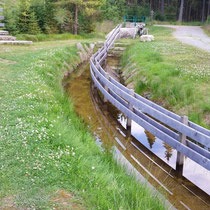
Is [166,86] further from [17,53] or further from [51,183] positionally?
[17,53]

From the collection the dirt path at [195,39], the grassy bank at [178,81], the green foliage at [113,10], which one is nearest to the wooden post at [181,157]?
the grassy bank at [178,81]

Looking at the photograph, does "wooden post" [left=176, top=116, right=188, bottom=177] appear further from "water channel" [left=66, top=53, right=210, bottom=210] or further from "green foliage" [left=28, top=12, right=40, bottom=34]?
"green foliage" [left=28, top=12, right=40, bottom=34]

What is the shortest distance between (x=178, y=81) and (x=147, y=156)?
14.3ft

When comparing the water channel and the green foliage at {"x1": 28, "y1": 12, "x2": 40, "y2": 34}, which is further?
the green foliage at {"x1": 28, "y1": 12, "x2": 40, "y2": 34}

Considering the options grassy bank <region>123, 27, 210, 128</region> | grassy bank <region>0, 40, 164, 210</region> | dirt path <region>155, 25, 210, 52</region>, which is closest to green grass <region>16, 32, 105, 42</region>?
dirt path <region>155, 25, 210, 52</region>

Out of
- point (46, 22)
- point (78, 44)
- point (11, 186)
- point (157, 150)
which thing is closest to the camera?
point (11, 186)

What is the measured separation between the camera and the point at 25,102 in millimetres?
8641

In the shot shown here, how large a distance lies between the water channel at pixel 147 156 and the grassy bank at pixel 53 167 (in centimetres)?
77

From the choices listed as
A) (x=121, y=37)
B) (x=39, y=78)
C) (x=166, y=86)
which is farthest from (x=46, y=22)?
(x=166, y=86)

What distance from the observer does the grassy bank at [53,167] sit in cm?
446

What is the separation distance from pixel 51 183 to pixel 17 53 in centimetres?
1409

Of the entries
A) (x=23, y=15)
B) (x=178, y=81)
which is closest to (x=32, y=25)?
(x=23, y=15)

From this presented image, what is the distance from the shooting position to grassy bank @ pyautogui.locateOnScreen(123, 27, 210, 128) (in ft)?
30.7

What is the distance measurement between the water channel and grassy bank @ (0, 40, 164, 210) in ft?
2.52
